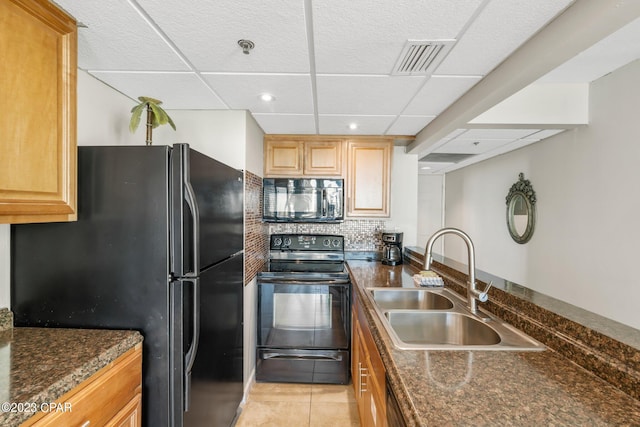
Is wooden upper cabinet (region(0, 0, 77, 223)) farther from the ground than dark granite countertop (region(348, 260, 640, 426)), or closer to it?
farther from the ground

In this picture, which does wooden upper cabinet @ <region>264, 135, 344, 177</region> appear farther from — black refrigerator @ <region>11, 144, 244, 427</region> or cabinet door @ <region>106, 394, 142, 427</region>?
cabinet door @ <region>106, 394, 142, 427</region>

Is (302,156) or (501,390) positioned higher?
(302,156)

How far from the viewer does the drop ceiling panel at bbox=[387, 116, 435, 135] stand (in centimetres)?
239

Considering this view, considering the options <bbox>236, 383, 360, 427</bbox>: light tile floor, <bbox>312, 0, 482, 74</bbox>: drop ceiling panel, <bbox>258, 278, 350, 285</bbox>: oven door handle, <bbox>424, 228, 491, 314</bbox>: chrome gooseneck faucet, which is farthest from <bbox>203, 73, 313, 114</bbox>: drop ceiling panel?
<bbox>236, 383, 360, 427</bbox>: light tile floor

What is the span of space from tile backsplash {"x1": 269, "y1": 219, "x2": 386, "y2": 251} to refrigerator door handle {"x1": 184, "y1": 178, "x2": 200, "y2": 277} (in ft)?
5.72

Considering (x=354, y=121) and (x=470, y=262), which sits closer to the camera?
(x=470, y=262)

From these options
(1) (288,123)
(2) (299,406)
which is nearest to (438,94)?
(1) (288,123)

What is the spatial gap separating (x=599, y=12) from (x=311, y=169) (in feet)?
7.25

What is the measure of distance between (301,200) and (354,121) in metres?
0.86

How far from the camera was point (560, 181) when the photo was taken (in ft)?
8.81

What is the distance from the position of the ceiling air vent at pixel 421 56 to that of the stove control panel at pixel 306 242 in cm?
178

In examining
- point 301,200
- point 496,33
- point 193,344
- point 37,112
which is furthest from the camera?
point 301,200

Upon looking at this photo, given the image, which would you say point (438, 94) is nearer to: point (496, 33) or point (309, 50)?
point (496, 33)

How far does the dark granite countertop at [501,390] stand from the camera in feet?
2.43
